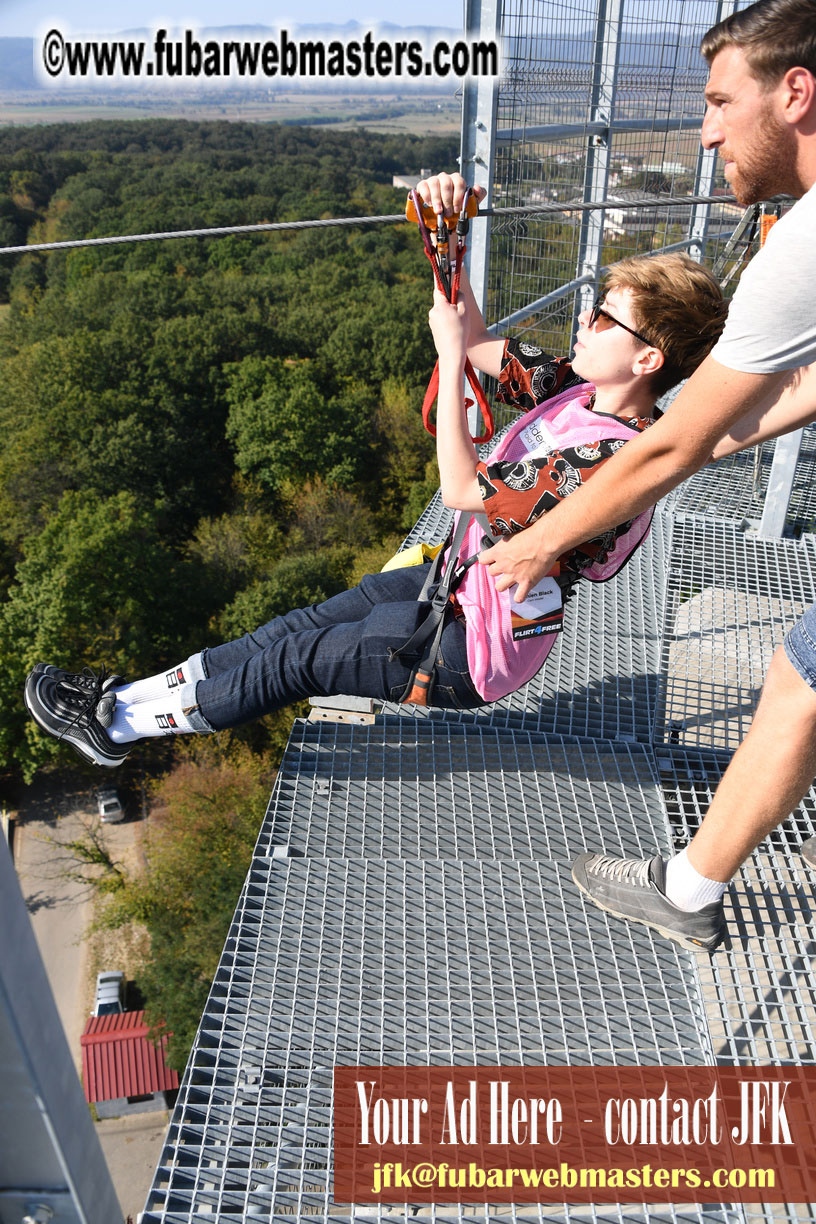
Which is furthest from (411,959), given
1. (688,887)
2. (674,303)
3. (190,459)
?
(190,459)

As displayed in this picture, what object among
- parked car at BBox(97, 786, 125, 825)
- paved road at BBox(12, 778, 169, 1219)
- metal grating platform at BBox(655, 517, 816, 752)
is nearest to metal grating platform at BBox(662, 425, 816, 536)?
metal grating platform at BBox(655, 517, 816, 752)

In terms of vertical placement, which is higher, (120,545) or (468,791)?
(468,791)

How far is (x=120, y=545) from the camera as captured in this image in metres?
21.3

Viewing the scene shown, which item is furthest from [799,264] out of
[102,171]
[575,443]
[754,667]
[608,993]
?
[102,171]

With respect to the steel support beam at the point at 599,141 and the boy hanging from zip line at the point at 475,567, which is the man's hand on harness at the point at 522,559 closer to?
the boy hanging from zip line at the point at 475,567

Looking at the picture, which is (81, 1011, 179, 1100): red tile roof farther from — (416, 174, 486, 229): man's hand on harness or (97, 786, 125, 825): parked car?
(416, 174, 486, 229): man's hand on harness

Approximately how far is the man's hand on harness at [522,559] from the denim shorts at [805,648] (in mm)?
560

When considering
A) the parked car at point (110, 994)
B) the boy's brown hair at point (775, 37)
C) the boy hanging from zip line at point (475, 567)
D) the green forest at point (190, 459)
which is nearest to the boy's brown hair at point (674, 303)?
the boy hanging from zip line at point (475, 567)

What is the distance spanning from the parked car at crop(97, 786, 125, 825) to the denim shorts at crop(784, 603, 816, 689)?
20.6m

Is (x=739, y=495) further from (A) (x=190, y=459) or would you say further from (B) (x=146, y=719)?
(A) (x=190, y=459)

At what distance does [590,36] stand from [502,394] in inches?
195

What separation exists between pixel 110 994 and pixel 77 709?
15.6 metres

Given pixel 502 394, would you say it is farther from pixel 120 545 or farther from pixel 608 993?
pixel 120 545

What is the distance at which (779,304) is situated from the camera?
5.16 ft
